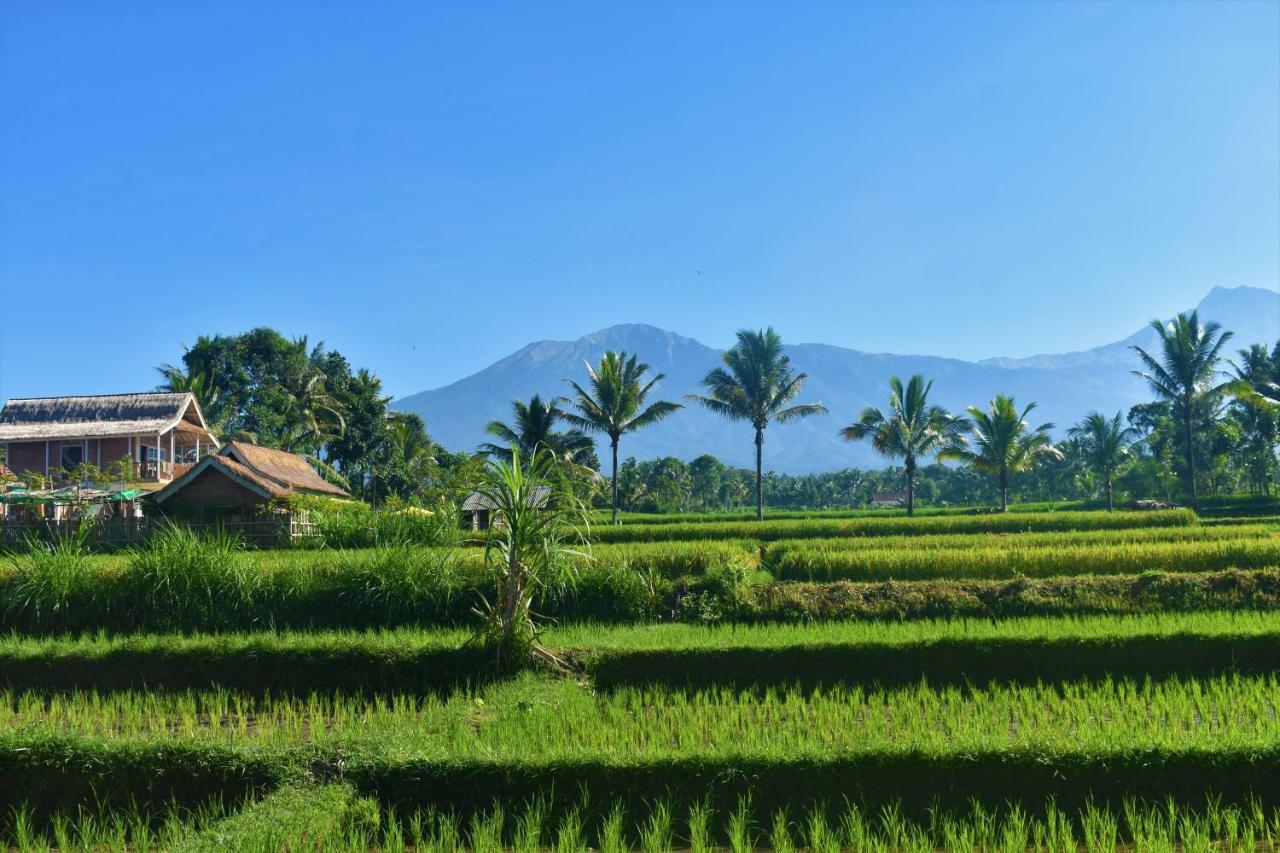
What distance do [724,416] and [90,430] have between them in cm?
2575

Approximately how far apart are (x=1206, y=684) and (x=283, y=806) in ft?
31.6

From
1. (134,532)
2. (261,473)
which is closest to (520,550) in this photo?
(134,532)

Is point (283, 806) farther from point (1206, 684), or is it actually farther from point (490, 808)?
point (1206, 684)

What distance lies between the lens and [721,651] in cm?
1099

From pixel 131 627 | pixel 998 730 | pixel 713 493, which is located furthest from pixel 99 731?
pixel 713 493

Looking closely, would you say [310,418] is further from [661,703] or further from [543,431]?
[661,703]

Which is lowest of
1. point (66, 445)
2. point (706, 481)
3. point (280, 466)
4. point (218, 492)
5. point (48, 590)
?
point (48, 590)

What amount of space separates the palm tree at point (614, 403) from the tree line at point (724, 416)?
6cm

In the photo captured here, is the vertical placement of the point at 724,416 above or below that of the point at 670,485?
above

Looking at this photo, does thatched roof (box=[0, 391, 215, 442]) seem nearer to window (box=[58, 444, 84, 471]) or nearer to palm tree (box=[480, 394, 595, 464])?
window (box=[58, 444, 84, 471])

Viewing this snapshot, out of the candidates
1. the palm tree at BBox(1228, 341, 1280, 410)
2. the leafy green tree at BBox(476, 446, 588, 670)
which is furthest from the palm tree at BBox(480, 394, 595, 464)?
the palm tree at BBox(1228, 341, 1280, 410)

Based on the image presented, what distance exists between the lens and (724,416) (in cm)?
4247

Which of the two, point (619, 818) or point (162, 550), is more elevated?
point (162, 550)

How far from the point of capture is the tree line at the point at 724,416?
1487 inches
